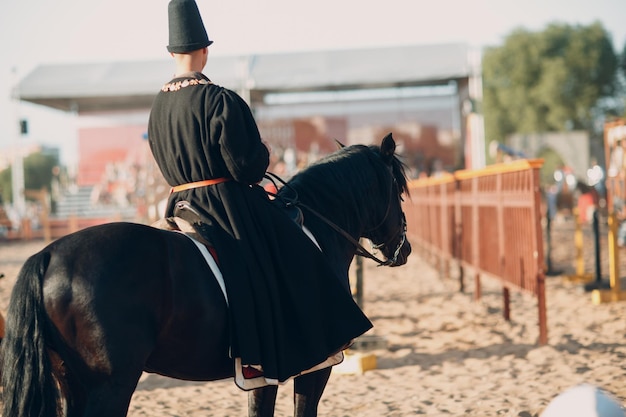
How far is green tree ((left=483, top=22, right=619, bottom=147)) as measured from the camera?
51.8m

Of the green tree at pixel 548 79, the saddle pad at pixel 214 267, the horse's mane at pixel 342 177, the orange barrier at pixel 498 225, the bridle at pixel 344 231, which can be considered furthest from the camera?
the green tree at pixel 548 79

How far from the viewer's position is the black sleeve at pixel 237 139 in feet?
9.78

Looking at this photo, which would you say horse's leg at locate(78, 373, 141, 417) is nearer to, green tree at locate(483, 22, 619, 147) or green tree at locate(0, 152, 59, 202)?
green tree at locate(483, 22, 619, 147)

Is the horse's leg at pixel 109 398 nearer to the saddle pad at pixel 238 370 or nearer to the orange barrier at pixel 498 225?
the saddle pad at pixel 238 370

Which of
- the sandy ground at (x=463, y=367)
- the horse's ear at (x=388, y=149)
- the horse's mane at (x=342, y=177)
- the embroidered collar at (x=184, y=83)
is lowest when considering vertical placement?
the sandy ground at (x=463, y=367)

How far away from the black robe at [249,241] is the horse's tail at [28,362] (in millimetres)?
734

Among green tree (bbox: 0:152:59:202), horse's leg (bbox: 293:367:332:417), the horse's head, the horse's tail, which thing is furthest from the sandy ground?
green tree (bbox: 0:152:59:202)

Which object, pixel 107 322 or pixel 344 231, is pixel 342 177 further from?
pixel 107 322

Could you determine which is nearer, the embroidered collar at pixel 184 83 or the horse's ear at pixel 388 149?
the embroidered collar at pixel 184 83

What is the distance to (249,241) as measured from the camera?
9.87ft

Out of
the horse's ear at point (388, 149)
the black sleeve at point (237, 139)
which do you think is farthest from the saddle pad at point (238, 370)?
the horse's ear at point (388, 149)

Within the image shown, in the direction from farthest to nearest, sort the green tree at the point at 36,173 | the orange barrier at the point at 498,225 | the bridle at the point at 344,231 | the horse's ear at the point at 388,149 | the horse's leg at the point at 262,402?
the green tree at the point at 36,173, the orange barrier at the point at 498,225, the horse's ear at the point at 388,149, the bridle at the point at 344,231, the horse's leg at the point at 262,402

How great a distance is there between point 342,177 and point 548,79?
52428mm

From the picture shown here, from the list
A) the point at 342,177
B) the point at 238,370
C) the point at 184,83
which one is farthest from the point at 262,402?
the point at 184,83
